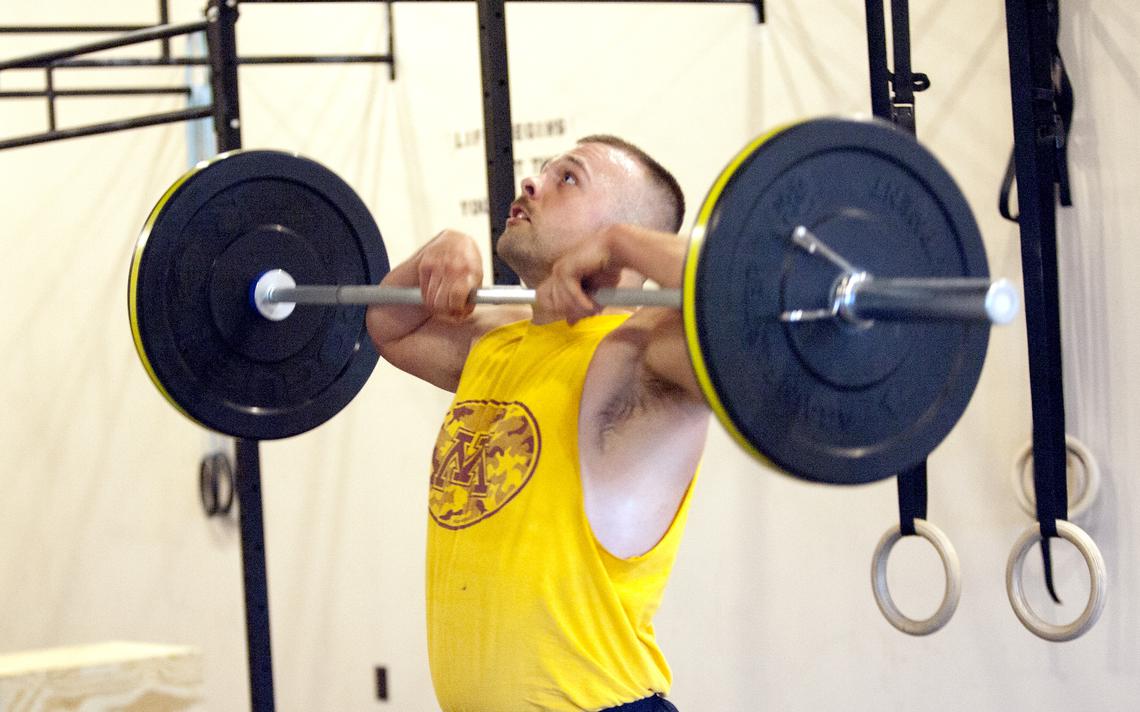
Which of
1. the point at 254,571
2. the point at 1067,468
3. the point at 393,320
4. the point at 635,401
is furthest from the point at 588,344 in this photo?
the point at 254,571

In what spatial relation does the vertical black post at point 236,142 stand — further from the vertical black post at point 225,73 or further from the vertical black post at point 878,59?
the vertical black post at point 878,59

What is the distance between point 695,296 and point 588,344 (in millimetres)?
579

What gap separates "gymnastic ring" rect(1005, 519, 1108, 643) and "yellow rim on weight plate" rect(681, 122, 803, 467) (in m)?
0.99

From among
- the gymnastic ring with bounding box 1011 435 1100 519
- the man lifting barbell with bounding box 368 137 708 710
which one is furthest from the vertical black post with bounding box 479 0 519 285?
the gymnastic ring with bounding box 1011 435 1100 519

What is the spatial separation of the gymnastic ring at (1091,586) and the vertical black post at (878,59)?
760mm

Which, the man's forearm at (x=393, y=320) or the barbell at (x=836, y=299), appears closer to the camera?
the barbell at (x=836, y=299)

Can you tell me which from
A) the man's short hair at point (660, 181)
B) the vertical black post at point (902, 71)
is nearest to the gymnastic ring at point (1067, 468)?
the vertical black post at point (902, 71)

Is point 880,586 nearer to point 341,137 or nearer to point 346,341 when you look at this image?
point 346,341

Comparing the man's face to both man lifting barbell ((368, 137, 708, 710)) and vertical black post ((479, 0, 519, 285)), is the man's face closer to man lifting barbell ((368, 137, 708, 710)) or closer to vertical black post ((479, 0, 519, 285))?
man lifting barbell ((368, 137, 708, 710))

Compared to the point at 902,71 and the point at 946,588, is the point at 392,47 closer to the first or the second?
the point at 902,71

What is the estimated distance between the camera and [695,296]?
1.32m

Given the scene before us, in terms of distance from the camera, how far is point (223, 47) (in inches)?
115

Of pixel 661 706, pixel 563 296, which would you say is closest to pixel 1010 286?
pixel 563 296

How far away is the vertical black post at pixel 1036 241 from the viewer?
218cm
